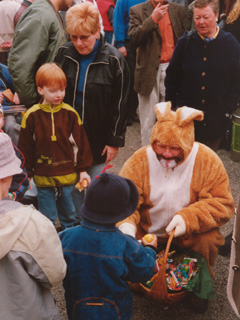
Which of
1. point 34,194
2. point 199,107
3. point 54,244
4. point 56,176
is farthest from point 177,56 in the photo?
point 54,244

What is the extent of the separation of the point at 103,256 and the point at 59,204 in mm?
1547

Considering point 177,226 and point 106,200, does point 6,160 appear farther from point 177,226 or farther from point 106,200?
point 177,226

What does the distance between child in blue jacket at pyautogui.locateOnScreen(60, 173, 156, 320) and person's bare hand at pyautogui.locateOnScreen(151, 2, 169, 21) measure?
277 cm

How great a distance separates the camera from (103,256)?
2.02 meters

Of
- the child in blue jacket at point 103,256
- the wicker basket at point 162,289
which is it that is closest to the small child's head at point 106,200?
the child in blue jacket at point 103,256

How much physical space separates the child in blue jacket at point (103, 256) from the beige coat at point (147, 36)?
2787 millimetres

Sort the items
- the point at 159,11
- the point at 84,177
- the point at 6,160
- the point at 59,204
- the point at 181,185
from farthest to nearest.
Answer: the point at 159,11, the point at 59,204, the point at 84,177, the point at 181,185, the point at 6,160

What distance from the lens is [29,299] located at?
5.93 ft

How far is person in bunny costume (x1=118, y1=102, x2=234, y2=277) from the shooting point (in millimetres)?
2689

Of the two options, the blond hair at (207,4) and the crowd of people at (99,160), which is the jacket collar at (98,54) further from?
the blond hair at (207,4)

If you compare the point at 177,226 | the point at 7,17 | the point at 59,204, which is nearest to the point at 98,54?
the point at 59,204

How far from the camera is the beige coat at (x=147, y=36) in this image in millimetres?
4441

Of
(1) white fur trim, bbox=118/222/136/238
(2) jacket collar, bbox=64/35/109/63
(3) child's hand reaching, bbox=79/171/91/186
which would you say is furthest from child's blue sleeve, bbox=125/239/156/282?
(2) jacket collar, bbox=64/35/109/63

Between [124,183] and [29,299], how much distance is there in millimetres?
700
